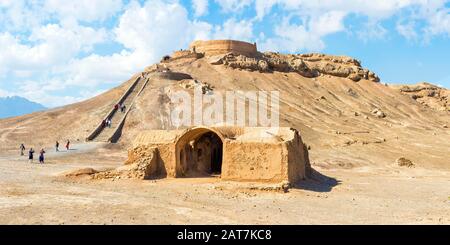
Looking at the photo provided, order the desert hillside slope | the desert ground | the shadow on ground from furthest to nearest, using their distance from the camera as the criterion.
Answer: the desert hillside slope < the shadow on ground < the desert ground

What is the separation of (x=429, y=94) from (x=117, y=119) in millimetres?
56333

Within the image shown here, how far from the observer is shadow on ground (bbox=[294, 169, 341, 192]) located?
842 inches

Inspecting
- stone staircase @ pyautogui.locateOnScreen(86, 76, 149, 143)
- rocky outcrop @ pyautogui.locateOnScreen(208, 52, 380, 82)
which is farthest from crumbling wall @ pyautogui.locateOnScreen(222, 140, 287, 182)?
rocky outcrop @ pyautogui.locateOnScreen(208, 52, 380, 82)

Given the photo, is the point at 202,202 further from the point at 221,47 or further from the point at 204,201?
the point at 221,47

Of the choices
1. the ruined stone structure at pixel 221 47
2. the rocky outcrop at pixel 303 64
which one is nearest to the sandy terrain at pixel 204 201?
the rocky outcrop at pixel 303 64

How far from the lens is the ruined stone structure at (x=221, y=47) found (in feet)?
216

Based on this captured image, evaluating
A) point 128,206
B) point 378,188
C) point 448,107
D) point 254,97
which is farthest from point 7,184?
point 448,107

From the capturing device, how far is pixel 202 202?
55.3 feet

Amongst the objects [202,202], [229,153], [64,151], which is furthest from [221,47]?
[202,202]

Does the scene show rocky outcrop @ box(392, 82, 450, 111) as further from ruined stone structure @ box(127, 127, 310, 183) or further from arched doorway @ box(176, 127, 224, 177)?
arched doorway @ box(176, 127, 224, 177)

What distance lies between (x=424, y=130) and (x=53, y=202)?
50.9 metres

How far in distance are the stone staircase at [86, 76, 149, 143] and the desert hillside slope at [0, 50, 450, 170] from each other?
0.64m

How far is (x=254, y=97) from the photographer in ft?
166

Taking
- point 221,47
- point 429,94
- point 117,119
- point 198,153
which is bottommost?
point 198,153
